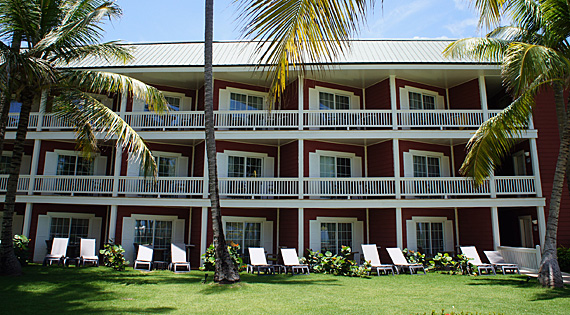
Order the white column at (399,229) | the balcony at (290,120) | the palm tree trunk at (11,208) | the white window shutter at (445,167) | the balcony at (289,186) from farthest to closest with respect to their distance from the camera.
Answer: the white window shutter at (445,167) → the balcony at (290,120) → the balcony at (289,186) → the white column at (399,229) → the palm tree trunk at (11,208)

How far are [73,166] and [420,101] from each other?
52.9 feet

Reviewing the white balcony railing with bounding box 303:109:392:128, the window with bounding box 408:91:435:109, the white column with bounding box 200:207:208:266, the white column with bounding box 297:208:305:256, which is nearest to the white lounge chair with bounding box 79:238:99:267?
the white column with bounding box 200:207:208:266

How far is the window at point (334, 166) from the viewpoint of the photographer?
19219 millimetres

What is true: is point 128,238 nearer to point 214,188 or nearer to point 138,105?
point 138,105

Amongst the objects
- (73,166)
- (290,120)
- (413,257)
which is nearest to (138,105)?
(73,166)

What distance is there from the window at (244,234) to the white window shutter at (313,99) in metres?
Result: 5.71

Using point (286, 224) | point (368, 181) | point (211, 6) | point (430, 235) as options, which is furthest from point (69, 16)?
point (430, 235)

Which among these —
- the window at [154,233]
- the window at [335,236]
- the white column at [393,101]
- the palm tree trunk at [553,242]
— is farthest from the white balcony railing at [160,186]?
the palm tree trunk at [553,242]

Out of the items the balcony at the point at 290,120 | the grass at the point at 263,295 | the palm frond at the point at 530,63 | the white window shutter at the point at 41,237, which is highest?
the balcony at the point at 290,120

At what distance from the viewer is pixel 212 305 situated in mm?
8828

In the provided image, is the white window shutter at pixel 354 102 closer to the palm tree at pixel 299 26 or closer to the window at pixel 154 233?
the window at pixel 154 233

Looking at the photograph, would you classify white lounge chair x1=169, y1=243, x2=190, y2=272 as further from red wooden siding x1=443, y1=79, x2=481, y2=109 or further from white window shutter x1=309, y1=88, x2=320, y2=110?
red wooden siding x1=443, y1=79, x2=481, y2=109

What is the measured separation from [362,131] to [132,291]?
11.0 m

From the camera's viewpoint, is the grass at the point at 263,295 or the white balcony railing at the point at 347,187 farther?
the white balcony railing at the point at 347,187
